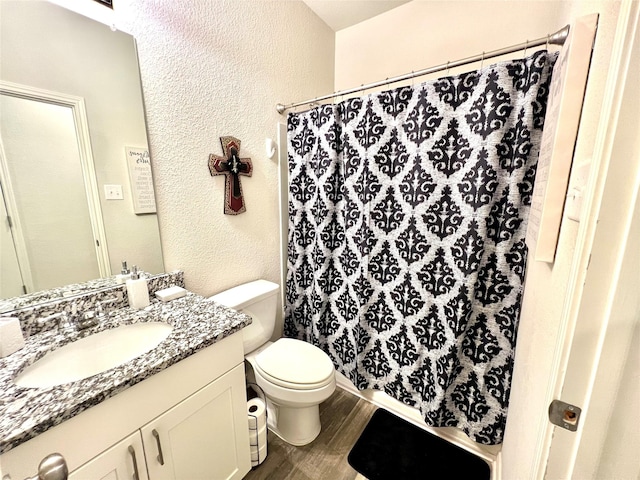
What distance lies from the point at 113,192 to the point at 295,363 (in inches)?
45.4

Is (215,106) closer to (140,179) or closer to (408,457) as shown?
(140,179)

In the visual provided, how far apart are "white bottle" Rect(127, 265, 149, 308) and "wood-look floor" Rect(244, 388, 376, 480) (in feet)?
3.20

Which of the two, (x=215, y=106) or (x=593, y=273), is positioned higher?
(x=215, y=106)

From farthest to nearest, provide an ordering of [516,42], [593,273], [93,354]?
[516,42], [93,354], [593,273]

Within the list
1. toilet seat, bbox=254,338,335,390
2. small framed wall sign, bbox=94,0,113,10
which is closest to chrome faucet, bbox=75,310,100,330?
toilet seat, bbox=254,338,335,390

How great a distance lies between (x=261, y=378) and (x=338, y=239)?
87 cm

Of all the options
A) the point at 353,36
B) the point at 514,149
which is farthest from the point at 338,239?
the point at 353,36

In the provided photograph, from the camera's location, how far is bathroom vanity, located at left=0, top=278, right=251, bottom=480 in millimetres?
607

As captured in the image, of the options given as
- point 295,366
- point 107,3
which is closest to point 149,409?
point 295,366

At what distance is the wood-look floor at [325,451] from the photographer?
1285 millimetres

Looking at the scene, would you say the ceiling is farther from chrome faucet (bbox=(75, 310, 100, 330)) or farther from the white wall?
chrome faucet (bbox=(75, 310, 100, 330))

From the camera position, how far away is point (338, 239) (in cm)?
163

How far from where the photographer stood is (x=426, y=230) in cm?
130

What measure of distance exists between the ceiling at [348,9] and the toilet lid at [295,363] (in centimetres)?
220
